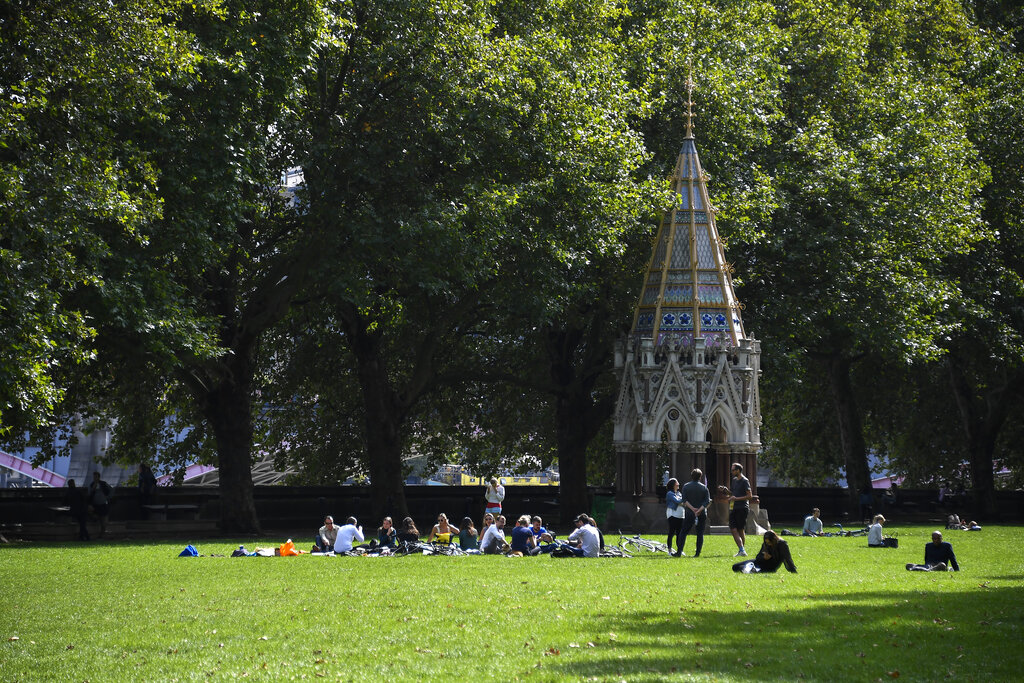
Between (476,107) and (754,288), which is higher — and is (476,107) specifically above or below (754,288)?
A: above

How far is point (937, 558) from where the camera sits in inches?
838

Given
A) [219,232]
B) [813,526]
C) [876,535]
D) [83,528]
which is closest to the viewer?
[876,535]

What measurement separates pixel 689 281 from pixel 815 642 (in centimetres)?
1930

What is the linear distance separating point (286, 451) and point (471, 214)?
1727cm

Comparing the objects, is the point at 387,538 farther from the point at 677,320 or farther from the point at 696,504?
the point at 677,320

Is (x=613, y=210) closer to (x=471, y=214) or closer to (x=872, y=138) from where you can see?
(x=471, y=214)

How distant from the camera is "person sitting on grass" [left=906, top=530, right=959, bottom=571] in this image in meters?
21.1

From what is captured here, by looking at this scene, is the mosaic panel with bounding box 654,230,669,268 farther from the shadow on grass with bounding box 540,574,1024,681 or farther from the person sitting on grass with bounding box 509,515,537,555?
the shadow on grass with bounding box 540,574,1024,681

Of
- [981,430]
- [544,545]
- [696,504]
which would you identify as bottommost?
[544,545]

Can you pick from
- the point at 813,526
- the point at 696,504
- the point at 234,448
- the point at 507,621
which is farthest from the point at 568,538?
the point at 234,448

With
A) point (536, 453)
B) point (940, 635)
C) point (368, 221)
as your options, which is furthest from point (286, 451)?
point (940, 635)

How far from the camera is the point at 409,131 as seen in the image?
3075 cm

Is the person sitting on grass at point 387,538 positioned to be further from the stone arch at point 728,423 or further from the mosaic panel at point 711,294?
the mosaic panel at point 711,294

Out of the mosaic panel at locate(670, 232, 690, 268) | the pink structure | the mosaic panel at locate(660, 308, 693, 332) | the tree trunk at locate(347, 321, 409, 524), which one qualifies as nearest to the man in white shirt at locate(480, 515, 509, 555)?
the mosaic panel at locate(660, 308, 693, 332)
